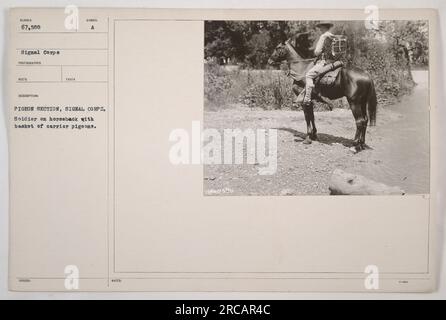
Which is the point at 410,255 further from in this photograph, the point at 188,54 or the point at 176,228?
the point at 188,54

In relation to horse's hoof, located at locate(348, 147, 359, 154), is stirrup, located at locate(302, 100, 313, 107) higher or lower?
higher

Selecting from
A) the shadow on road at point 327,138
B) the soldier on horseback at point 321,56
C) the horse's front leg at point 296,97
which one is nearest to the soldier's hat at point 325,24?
the soldier on horseback at point 321,56

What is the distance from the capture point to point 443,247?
3.65 ft

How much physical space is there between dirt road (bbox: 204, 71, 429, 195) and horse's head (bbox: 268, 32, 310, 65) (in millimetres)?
139

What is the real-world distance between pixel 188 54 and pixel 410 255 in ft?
2.35

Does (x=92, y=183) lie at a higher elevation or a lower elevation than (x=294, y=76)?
lower

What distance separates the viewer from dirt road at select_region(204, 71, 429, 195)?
3.59 feet

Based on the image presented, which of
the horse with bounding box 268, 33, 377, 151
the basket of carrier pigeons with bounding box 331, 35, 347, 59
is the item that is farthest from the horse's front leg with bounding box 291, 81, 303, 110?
the basket of carrier pigeons with bounding box 331, 35, 347, 59

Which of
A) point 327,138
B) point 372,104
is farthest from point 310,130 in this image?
point 372,104

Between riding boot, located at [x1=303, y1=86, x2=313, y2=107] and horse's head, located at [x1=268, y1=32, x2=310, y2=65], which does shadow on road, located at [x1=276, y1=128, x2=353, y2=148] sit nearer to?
riding boot, located at [x1=303, y1=86, x2=313, y2=107]

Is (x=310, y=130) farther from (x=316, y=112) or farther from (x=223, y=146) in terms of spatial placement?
(x=223, y=146)

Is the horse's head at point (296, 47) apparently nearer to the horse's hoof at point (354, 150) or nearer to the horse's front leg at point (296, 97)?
the horse's front leg at point (296, 97)
